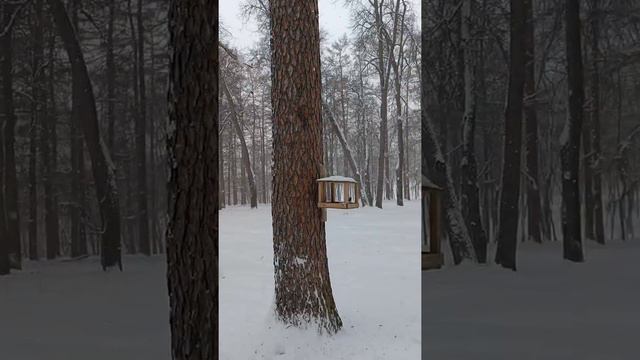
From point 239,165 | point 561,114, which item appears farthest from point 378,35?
point 561,114

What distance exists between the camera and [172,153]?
231 centimetres

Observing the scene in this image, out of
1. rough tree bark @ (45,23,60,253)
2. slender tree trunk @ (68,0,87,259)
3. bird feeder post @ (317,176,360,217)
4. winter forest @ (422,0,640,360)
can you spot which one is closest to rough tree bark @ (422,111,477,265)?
winter forest @ (422,0,640,360)

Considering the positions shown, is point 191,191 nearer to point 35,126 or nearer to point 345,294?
point 35,126

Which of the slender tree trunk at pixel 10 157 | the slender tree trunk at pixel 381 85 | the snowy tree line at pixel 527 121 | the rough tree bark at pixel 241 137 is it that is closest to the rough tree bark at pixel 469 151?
the snowy tree line at pixel 527 121

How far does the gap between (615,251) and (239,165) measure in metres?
23.2

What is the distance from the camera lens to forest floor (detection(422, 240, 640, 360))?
83.6 inches

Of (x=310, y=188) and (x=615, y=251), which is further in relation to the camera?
(x=310, y=188)

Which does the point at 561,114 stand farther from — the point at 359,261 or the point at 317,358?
the point at 359,261

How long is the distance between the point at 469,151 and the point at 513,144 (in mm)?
210

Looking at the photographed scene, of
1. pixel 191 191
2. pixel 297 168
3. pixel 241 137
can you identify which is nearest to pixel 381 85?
pixel 241 137

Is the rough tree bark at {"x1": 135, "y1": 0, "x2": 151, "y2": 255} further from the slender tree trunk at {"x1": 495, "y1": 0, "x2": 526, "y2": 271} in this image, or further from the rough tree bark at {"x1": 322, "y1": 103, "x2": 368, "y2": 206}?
the rough tree bark at {"x1": 322, "y1": 103, "x2": 368, "y2": 206}

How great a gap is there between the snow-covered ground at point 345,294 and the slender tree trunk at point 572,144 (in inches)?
115

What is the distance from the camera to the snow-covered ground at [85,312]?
212 cm

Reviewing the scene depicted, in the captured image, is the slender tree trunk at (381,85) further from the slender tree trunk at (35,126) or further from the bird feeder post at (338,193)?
the slender tree trunk at (35,126)
